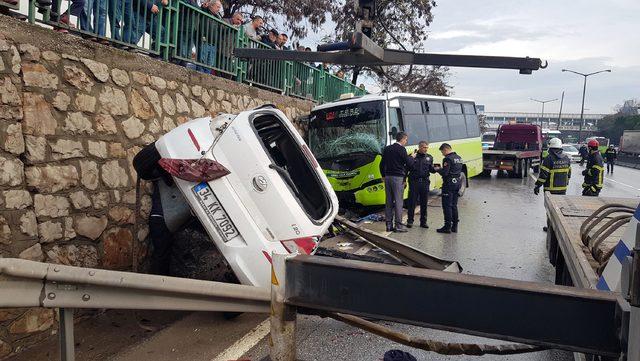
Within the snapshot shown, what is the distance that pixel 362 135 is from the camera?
36.2ft

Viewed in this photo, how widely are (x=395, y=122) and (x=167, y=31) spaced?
5.83 meters

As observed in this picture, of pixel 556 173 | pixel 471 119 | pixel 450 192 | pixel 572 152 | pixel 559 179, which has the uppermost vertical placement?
pixel 471 119

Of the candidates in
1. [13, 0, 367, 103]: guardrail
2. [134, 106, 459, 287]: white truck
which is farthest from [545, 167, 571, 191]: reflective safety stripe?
[134, 106, 459, 287]: white truck

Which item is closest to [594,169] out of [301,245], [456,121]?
[456,121]

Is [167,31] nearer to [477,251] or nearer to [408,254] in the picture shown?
[408,254]

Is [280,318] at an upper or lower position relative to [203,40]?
lower

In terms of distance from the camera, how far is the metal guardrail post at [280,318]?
7.93ft

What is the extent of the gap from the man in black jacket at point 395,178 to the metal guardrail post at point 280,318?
704 cm

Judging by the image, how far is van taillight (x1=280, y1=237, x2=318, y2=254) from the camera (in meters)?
3.96

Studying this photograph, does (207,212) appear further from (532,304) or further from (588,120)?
(588,120)

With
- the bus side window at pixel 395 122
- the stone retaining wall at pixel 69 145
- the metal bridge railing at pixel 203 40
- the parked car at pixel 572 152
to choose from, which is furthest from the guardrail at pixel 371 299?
the parked car at pixel 572 152

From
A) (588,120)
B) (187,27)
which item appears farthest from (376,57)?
(588,120)

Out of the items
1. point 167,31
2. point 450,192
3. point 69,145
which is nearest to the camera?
point 69,145

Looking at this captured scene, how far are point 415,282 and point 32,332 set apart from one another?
11.8 feet
